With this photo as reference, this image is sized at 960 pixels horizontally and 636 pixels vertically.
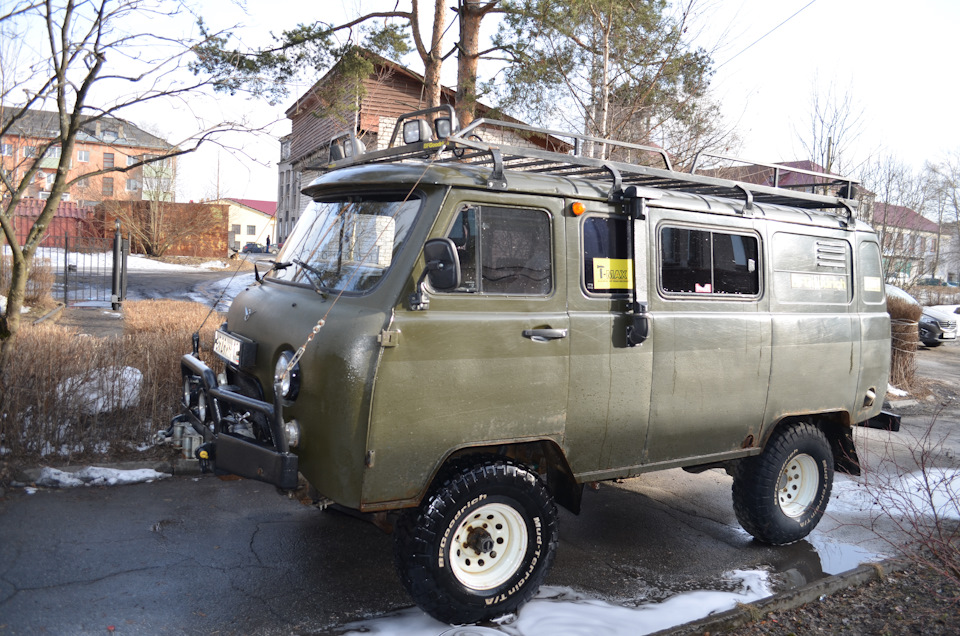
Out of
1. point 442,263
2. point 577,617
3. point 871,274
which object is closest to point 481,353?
point 442,263

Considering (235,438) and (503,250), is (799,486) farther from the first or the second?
(235,438)

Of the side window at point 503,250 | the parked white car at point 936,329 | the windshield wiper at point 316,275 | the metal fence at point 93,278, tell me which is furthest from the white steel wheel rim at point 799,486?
the parked white car at point 936,329

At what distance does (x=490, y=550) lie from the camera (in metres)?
4.00

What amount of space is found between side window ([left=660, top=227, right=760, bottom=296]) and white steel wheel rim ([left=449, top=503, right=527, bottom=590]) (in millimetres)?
1848

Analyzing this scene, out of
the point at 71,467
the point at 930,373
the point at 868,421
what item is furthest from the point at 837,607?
the point at 930,373

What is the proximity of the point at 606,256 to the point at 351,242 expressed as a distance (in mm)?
1597

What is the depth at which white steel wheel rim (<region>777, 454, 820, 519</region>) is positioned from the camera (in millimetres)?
5621

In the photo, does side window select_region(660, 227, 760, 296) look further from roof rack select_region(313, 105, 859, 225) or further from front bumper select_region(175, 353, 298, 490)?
front bumper select_region(175, 353, 298, 490)

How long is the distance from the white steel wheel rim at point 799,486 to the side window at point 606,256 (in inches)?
93.2

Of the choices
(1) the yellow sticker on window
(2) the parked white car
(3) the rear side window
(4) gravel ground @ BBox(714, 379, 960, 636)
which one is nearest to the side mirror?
(1) the yellow sticker on window

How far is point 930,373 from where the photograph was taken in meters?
15.7

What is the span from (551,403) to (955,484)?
5199 mm

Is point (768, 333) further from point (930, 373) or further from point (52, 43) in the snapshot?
point (930, 373)

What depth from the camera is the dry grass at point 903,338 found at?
1273 cm
